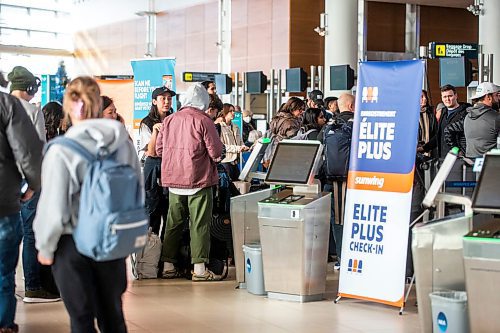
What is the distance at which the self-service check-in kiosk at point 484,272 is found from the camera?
446cm

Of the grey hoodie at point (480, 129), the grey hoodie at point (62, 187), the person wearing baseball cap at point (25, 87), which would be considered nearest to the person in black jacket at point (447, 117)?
the grey hoodie at point (480, 129)

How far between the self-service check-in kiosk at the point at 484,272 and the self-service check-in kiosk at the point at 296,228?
1.83 metres

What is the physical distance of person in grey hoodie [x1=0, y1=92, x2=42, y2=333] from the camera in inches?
185

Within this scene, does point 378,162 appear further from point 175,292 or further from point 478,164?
point 175,292

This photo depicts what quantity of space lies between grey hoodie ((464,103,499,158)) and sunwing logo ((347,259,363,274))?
6.76ft

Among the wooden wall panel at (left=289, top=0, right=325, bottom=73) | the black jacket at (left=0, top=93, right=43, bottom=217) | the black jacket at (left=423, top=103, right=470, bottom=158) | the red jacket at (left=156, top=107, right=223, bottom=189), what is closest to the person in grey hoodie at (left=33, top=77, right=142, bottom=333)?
the black jacket at (left=0, top=93, right=43, bottom=217)

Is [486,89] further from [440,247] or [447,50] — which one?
[447,50]

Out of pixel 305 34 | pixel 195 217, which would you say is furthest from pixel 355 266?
pixel 305 34

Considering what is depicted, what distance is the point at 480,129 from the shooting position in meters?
7.86

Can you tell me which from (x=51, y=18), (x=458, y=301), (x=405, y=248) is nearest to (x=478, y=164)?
(x=458, y=301)

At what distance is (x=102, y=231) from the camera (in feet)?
11.6

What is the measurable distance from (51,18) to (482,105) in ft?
71.5

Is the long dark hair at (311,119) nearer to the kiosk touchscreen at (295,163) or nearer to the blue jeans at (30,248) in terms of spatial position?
the kiosk touchscreen at (295,163)

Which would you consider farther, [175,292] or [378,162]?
[175,292]
